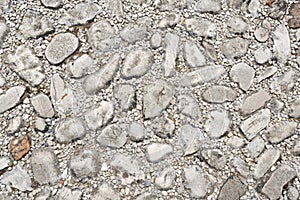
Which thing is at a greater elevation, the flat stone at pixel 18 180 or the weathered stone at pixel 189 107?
the weathered stone at pixel 189 107

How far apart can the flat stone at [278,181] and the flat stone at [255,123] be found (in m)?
0.15

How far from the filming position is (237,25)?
1.71m

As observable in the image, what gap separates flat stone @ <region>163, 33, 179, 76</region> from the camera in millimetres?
1642

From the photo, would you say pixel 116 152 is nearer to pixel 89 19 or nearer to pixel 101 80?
pixel 101 80

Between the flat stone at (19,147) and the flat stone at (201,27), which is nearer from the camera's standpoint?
the flat stone at (19,147)

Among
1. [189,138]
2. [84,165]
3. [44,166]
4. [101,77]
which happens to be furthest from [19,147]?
[189,138]

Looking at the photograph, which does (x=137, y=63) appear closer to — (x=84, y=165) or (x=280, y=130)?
(x=84, y=165)

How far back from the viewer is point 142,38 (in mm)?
1662

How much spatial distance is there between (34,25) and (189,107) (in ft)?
2.12

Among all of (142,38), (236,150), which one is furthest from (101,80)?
(236,150)

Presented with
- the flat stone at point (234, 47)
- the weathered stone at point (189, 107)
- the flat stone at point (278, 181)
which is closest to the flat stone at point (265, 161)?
the flat stone at point (278, 181)

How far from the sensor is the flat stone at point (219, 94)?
5.34 ft

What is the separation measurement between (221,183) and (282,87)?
0.43 m

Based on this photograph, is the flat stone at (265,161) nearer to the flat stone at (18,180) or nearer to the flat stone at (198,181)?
the flat stone at (198,181)
